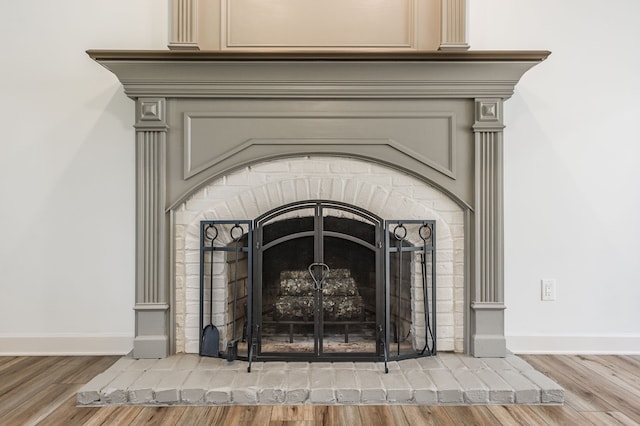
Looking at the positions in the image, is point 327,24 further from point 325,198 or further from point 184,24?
point 325,198

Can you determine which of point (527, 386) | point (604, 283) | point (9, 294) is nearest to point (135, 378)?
point (9, 294)

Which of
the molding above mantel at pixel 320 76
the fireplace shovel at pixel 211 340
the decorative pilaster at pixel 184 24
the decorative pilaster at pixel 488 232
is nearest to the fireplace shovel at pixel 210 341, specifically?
the fireplace shovel at pixel 211 340

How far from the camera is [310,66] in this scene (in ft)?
7.16

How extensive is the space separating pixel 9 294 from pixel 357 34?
2.55 meters

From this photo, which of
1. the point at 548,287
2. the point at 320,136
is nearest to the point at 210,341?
the point at 320,136

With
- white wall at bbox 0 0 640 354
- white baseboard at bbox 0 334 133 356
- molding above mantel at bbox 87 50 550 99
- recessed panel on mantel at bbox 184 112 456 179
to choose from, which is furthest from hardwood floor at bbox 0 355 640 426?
molding above mantel at bbox 87 50 550 99

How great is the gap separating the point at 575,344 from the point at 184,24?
2910 millimetres

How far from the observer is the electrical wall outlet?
2436 millimetres

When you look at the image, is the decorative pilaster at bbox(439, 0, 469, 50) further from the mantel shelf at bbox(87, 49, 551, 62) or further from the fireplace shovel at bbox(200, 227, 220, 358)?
the fireplace shovel at bbox(200, 227, 220, 358)

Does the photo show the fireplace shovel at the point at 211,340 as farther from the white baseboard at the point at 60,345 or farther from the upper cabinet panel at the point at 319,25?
the upper cabinet panel at the point at 319,25

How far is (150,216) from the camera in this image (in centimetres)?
223

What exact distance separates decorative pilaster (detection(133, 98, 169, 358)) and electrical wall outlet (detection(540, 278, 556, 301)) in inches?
85.3

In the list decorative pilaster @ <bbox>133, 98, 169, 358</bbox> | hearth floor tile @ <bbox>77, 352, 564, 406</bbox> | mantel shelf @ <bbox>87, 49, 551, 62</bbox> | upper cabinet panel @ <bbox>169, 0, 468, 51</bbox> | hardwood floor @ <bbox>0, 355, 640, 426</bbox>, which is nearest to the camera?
hardwood floor @ <bbox>0, 355, 640, 426</bbox>

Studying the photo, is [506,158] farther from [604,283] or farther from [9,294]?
[9,294]
